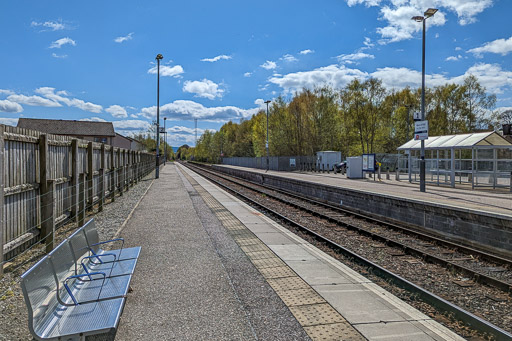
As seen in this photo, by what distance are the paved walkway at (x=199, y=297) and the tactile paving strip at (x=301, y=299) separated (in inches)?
4.9

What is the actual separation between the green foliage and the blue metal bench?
160 ft

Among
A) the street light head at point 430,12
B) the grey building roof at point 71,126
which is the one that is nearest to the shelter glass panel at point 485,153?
the street light head at point 430,12

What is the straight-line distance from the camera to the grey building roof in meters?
74.1

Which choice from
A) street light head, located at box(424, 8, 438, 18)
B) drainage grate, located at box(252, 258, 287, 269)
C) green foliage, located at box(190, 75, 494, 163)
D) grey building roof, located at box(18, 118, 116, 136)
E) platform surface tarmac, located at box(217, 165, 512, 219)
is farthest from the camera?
grey building roof, located at box(18, 118, 116, 136)

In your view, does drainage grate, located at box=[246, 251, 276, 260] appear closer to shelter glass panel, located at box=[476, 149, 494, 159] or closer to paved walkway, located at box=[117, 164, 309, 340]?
paved walkway, located at box=[117, 164, 309, 340]

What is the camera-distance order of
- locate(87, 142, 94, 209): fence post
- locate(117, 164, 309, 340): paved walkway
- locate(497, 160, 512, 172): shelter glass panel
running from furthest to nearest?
locate(497, 160, 512, 172): shelter glass panel, locate(87, 142, 94, 209): fence post, locate(117, 164, 309, 340): paved walkway

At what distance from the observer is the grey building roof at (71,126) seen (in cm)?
7406

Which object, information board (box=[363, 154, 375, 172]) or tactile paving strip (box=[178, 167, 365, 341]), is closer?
tactile paving strip (box=[178, 167, 365, 341])

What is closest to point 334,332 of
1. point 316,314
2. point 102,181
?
point 316,314

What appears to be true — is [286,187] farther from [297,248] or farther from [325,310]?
[325,310]

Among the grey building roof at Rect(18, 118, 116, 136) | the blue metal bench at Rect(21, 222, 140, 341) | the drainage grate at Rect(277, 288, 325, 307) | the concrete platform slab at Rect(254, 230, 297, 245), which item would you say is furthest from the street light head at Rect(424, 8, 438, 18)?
the grey building roof at Rect(18, 118, 116, 136)

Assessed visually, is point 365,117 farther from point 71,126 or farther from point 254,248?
point 71,126

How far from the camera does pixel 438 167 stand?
22.3m

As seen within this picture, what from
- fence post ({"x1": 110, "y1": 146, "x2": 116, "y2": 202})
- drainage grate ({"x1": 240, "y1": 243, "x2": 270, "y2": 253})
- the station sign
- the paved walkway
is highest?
the station sign
